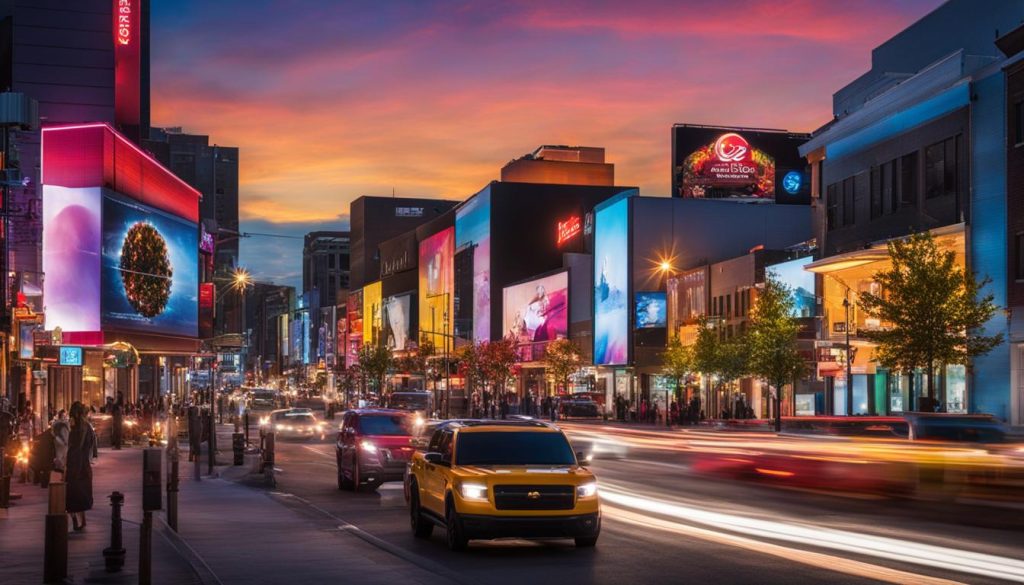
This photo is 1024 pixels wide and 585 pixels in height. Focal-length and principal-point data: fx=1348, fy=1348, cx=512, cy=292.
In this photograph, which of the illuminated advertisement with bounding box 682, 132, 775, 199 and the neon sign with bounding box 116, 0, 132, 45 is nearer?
the neon sign with bounding box 116, 0, 132, 45

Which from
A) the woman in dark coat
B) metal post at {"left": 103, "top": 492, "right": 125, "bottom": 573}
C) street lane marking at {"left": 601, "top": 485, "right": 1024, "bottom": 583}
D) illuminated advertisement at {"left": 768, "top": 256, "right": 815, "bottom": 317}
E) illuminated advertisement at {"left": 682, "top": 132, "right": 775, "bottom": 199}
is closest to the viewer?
metal post at {"left": 103, "top": 492, "right": 125, "bottom": 573}

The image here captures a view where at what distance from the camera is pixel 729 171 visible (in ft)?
359

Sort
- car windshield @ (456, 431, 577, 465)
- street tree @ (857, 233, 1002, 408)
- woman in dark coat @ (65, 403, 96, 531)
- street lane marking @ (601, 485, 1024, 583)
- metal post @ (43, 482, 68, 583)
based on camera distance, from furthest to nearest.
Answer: street tree @ (857, 233, 1002, 408) → woman in dark coat @ (65, 403, 96, 531) → car windshield @ (456, 431, 577, 465) → street lane marking @ (601, 485, 1024, 583) → metal post @ (43, 482, 68, 583)

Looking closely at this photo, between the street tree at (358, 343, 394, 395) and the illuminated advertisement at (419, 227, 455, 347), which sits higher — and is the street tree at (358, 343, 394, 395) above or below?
below

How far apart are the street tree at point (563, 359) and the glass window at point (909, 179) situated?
168ft

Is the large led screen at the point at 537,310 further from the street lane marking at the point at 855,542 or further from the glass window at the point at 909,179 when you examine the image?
the street lane marking at the point at 855,542

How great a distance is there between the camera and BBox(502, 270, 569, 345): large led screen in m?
116

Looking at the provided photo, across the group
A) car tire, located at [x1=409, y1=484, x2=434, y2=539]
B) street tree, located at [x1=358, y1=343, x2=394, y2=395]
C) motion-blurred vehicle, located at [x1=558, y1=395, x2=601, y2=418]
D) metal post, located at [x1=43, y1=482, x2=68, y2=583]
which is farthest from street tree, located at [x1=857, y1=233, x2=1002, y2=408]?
street tree, located at [x1=358, y1=343, x2=394, y2=395]

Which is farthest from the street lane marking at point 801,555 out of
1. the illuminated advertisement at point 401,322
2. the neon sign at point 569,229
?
the illuminated advertisement at point 401,322

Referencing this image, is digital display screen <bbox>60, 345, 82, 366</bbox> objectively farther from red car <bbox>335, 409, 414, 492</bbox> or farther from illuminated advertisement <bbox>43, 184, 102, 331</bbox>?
red car <bbox>335, 409, 414, 492</bbox>

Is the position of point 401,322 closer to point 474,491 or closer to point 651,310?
point 651,310

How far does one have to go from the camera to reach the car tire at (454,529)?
56.2 feet

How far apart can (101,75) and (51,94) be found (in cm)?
328

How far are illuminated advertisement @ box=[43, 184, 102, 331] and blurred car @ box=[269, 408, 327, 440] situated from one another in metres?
20.7
